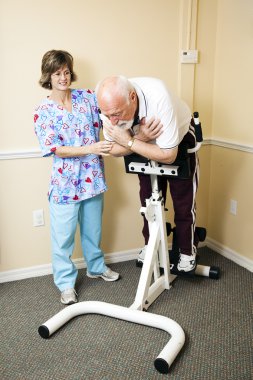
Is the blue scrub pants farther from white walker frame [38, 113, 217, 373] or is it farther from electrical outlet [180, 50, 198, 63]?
electrical outlet [180, 50, 198, 63]

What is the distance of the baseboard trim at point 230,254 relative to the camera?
2.75 metres

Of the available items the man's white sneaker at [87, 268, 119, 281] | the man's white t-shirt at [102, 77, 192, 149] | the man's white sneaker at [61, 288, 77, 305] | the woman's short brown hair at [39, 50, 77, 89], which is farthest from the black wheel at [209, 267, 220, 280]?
the woman's short brown hair at [39, 50, 77, 89]

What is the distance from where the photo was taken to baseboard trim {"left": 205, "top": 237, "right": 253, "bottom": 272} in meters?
2.75

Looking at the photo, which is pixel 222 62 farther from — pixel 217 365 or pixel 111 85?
pixel 217 365

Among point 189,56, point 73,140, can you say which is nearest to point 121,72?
point 189,56

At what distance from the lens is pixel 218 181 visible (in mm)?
2990

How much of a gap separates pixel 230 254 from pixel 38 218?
1.44m

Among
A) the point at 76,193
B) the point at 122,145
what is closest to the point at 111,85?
the point at 122,145

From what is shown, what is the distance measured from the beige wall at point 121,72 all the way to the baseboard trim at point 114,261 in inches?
1.6

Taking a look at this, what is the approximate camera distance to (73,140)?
2283 millimetres

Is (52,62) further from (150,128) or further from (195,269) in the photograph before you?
(195,269)

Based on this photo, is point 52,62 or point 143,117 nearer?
point 143,117

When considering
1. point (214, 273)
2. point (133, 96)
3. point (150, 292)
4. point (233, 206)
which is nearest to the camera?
point (133, 96)

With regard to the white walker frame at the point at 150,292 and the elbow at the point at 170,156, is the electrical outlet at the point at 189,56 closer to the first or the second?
the white walker frame at the point at 150,292
